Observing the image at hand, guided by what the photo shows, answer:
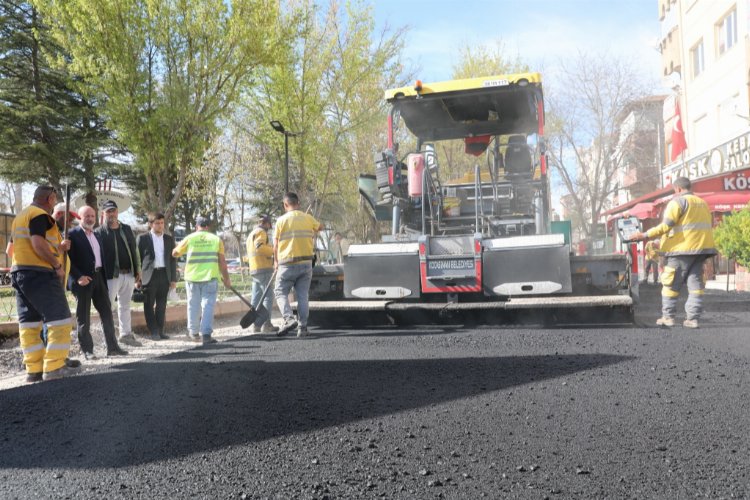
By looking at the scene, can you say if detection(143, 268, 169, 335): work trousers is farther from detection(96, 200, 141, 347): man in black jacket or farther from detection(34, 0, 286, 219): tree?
detection(34, 0, 286, 219): tree

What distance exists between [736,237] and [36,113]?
1977 centimetres

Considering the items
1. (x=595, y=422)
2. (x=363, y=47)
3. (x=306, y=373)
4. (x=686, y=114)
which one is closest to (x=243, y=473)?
(x=595, y=422)

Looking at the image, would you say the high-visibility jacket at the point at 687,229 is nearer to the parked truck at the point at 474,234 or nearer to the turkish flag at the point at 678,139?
the parked truck at the point at 474,234

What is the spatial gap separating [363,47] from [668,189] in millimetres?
10565

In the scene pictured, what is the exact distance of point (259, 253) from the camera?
851 cm

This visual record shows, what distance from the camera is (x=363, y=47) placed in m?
17.6

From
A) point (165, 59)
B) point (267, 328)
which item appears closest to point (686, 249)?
point (267, 328)

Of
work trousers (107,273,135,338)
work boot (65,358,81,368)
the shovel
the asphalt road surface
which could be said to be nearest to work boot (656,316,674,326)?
the asphalt road surface

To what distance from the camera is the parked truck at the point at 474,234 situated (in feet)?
23.3

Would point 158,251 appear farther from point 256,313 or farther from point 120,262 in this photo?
point 256,313

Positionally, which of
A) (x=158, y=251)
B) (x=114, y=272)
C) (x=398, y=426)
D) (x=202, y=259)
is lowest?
(x=398, y=426)

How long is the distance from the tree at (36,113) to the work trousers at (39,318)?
17.7m

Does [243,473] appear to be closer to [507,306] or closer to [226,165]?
[507,306]

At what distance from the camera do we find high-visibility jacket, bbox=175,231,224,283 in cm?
749
